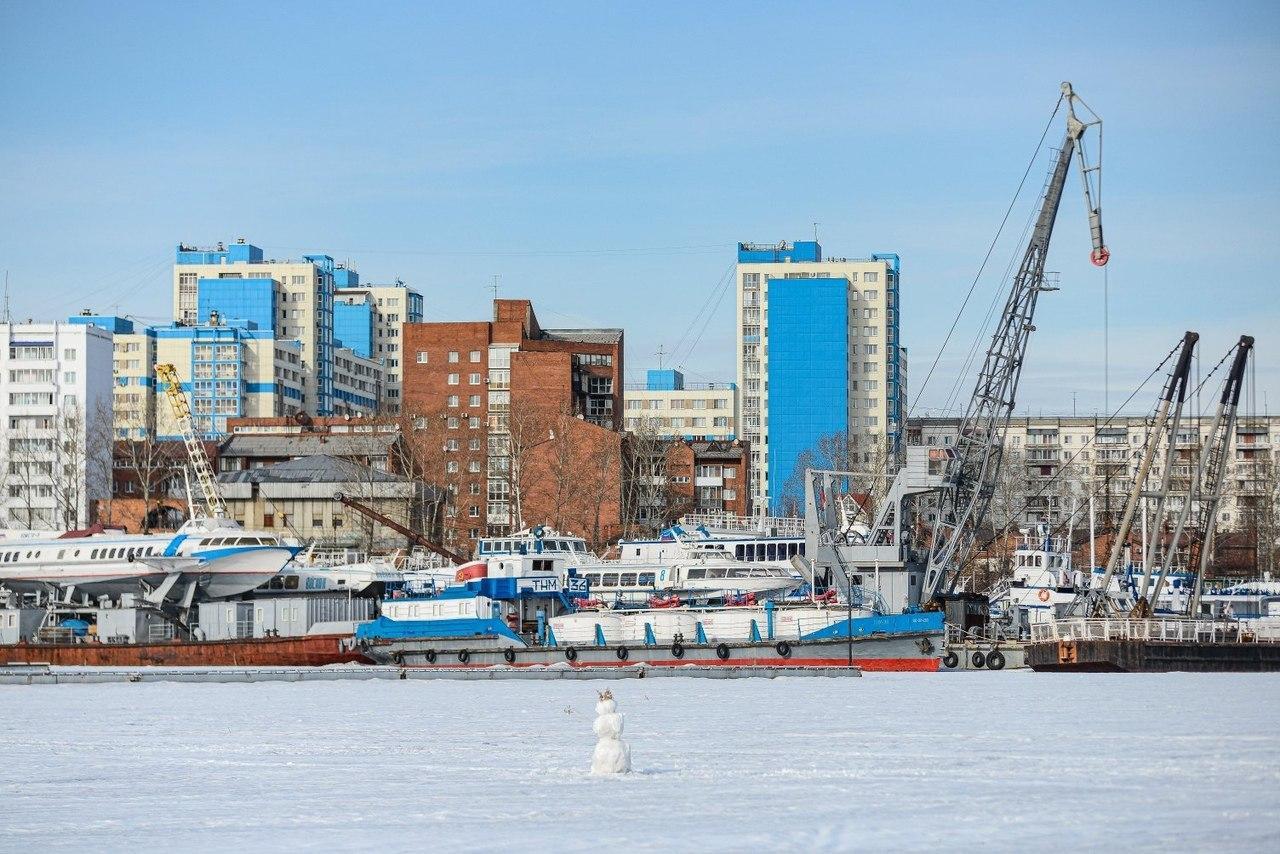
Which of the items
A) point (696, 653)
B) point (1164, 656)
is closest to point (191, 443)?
point (696, 653)

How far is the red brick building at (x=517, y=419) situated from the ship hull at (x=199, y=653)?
39072 millimetres

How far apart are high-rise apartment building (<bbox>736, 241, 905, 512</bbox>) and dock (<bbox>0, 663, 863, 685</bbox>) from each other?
374 ft

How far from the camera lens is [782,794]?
25594 millimetres

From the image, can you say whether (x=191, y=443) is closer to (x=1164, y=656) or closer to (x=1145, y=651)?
(x=1145, y=651)

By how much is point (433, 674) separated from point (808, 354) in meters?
124

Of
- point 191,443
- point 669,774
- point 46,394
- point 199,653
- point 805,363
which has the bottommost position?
point 199,653

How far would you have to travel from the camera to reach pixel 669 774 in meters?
27.9

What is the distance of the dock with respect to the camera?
187 feet

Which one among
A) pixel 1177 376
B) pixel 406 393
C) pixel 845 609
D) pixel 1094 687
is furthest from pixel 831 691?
pixel 406 393

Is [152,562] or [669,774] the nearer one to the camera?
[669,774]

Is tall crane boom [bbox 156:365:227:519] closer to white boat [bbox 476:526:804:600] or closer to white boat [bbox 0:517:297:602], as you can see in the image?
white boat [bbox 0:517:297:602]

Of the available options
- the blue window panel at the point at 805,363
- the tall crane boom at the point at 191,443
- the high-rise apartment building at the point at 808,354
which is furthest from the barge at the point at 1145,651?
the blue window panel at the point at 805,363

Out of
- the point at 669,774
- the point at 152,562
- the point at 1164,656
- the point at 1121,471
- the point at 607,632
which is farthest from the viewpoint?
the point at 1121,471

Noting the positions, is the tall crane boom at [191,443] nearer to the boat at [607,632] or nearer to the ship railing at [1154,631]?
the boat at [607,632]
